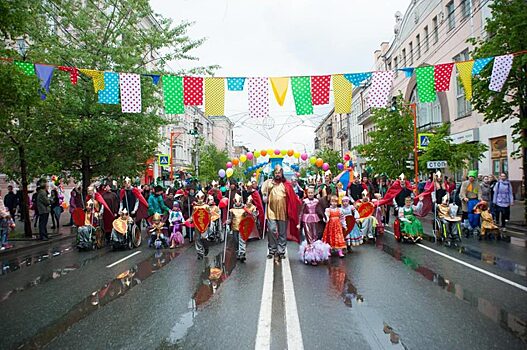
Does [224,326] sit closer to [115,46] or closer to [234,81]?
[234,81]

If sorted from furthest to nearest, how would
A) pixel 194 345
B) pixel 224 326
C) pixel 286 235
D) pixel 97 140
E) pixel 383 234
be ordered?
pixel 97 140
pixel 383 234
pixel 286 235
pixel 224 326
pixel 194 345

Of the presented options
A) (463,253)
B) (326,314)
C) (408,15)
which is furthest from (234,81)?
(408,15)

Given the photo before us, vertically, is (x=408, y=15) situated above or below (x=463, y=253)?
above

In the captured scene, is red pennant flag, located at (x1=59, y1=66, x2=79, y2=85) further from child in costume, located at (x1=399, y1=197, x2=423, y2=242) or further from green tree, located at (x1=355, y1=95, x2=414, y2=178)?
green tree, located at (x1=355, y1=95, x2=414, y2=178)

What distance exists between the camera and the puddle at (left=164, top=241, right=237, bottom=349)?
4.87 m

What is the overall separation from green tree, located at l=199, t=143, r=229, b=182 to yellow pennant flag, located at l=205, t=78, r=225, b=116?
3629 centimetres

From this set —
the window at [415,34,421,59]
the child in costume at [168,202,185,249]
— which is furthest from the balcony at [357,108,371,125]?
the child in costume at [168,202,185,249]

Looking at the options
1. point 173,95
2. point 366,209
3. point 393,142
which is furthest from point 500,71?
point 393,142

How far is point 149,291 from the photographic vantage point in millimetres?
7160

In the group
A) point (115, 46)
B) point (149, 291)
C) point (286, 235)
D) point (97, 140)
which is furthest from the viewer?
point (115, 46)

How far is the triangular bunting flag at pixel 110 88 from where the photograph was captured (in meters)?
13.5

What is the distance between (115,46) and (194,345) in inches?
681

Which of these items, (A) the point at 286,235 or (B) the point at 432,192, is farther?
(B) the point at 432,192

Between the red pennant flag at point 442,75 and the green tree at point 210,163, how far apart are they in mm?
38545
